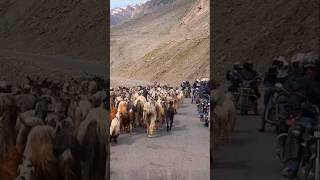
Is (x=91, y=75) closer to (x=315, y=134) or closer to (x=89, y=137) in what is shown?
(x=89, y=137)

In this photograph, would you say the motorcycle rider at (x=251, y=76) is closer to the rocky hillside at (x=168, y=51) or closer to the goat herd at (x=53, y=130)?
the goat herd at (x=53, y=130)

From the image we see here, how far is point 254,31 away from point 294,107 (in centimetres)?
124

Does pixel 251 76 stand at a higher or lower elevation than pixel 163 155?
higher

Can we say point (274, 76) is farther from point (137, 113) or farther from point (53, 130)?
point (137, 113)

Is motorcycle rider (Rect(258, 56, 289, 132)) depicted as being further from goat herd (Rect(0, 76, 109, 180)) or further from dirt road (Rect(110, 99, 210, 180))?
goat herd (Rect(0, 76, 109, 180))

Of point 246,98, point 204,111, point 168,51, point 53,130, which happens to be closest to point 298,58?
point 246,98

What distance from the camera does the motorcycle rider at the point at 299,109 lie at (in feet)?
22.2

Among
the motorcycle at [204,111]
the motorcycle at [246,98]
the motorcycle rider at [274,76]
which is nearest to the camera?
the motorcycle rider at [274,76]

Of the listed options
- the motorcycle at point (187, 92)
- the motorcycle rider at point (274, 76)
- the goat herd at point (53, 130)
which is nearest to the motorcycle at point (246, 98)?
the motorcycle rider at point (274, 76)

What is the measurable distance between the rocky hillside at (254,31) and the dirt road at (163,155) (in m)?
1.93

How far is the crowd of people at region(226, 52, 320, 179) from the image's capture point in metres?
6.74

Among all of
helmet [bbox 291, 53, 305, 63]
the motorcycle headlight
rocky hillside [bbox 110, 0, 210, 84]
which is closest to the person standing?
helmet [bbox 291, 53, 305, 63]

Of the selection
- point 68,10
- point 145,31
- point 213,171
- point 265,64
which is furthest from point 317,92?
point 145,31

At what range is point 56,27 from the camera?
7.79 metres
